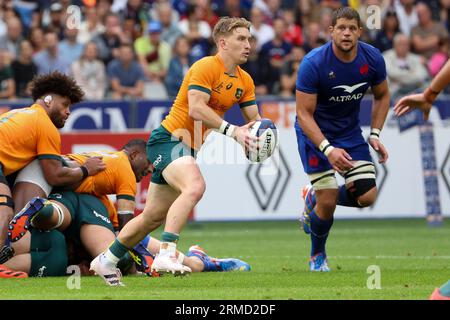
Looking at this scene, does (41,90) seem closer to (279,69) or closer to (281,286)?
(281,286)

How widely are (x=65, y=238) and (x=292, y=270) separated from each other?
89.4 inches

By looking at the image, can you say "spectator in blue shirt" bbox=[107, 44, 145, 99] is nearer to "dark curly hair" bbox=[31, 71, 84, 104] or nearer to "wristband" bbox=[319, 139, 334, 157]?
"dark curly hair" bbox=[31, 71, 84, 104]

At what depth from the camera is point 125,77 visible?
2183 centimetres

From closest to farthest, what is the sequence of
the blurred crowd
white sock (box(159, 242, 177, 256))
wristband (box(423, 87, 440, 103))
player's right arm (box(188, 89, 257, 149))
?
wristband (box(423, 87, 440, 103))
white sock (box(159, 242, 177, 256))
player's right arm (box(188, 89, 257, 149))
the blurred crowd

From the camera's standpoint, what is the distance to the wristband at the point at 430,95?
25.5 feet

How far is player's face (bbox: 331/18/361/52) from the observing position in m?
11.0

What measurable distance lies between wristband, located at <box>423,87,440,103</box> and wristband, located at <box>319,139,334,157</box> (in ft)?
9.58

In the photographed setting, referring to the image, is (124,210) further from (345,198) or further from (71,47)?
(71,47)

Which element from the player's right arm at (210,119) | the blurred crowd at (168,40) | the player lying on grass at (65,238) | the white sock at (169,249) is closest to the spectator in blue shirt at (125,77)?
the blurred crowd at (168,40)

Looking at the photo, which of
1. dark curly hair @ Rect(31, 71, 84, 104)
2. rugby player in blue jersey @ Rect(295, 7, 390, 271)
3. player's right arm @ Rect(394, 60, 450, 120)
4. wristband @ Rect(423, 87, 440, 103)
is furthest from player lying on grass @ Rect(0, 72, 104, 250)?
wristband @ Rect(423, 87, 440, 103)

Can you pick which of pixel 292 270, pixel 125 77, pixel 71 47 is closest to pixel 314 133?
pixel 292 270

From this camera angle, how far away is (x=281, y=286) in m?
9.59
